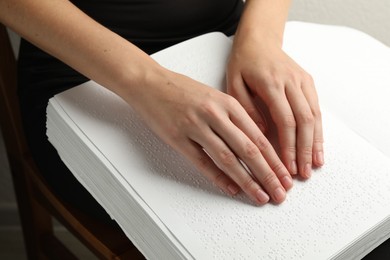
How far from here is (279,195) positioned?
1.90ft

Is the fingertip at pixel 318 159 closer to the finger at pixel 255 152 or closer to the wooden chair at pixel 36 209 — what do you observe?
the finger at pixel 255 152

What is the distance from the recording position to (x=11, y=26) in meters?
0.71

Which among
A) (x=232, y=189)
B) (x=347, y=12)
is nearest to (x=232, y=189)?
(x=232, y=189)

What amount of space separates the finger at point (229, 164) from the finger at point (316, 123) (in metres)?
0.08

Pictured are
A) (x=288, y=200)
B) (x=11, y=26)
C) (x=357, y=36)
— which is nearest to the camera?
(x=288, y=200)

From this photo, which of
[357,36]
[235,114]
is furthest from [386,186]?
[357,36]

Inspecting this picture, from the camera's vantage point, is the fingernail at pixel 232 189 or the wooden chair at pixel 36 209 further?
the wooden chair at pixel 36 209

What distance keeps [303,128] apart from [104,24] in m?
0.32

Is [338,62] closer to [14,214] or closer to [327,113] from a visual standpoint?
[327,113]

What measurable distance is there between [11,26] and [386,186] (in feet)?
1.54

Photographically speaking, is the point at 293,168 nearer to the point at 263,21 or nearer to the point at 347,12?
the point at 263,21

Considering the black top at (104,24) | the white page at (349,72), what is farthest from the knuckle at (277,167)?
the black top at (104,24)

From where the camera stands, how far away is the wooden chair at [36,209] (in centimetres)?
76

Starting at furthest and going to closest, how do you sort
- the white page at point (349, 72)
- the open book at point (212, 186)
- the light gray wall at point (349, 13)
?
the light gray wall at point (349, 13) < the white page at point (349, 72) < the open book at point (212, 186)
